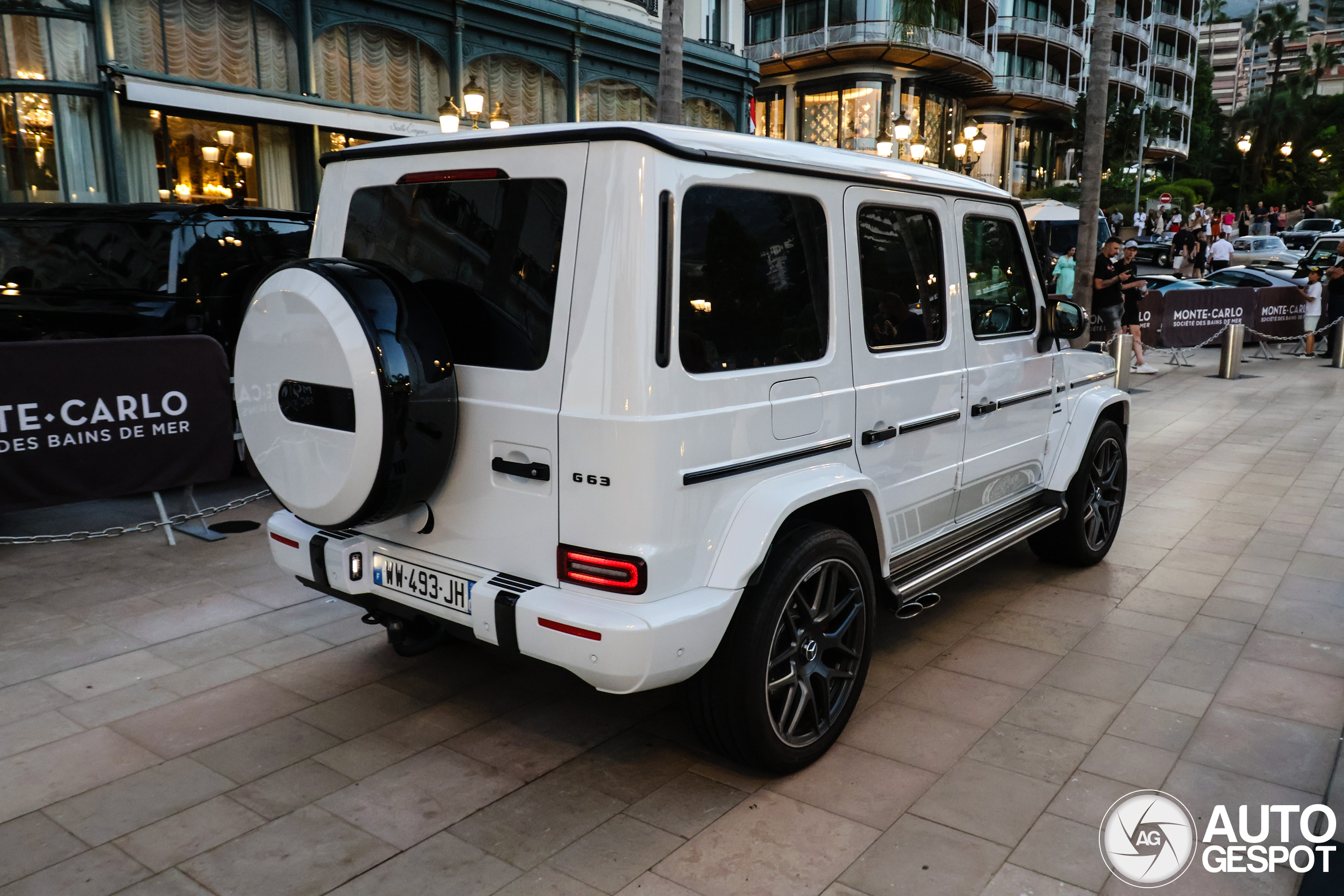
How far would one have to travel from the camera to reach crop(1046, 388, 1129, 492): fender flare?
5465 mm

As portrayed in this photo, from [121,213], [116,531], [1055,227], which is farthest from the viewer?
[1055,227]

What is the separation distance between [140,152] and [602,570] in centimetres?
1390

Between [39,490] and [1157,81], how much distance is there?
78437 millimetres

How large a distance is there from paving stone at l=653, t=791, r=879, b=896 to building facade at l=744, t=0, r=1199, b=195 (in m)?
26.4

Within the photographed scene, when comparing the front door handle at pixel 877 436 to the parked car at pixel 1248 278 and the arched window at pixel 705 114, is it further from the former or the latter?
the arched window at pixel 705 114

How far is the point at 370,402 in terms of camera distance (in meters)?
3.13

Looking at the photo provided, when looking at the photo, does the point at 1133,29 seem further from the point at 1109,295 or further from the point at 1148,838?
the point at 1148,838

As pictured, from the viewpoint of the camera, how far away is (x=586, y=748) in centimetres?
378

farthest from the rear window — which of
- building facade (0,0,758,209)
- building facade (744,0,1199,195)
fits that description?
building facade (744,0,1199,195)

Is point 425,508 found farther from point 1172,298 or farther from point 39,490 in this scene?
point 1172,298

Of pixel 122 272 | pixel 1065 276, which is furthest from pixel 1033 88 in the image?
pixel 122 272

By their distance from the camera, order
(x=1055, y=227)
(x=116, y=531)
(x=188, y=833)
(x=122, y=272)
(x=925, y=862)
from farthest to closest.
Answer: (x=1055, y=227), (x=122, y=272), (x=116, y=531), (x=188, y=833), (x=925, y=862)

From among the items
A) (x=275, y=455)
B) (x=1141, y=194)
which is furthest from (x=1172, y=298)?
(x=1141, y=194)

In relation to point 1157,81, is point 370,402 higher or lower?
lower
